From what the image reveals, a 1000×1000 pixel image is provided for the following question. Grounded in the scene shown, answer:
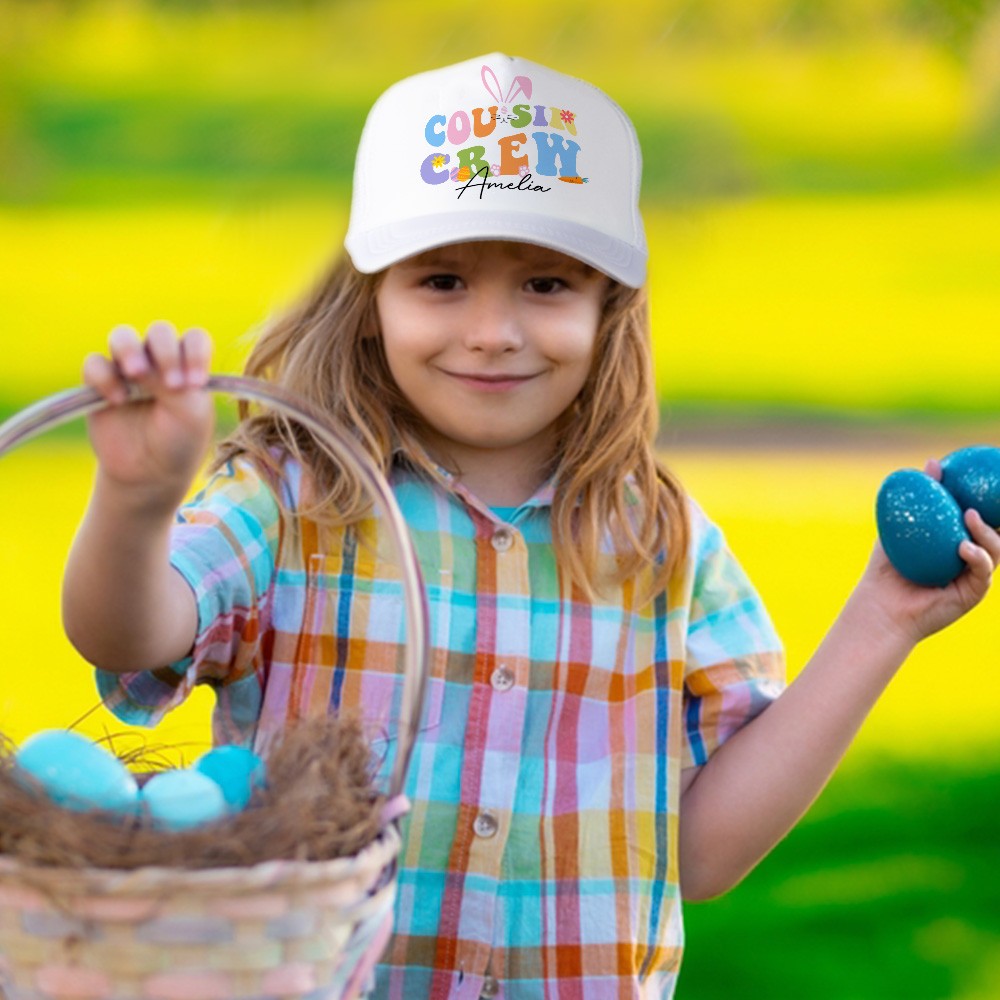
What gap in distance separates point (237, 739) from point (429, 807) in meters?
0.21

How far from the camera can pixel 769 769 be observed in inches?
63.3

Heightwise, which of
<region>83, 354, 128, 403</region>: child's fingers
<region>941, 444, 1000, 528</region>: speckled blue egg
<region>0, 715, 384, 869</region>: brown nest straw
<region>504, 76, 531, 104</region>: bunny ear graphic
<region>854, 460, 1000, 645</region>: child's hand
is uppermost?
<region>504, 76, 531, 104</region>: bunny ear graphic

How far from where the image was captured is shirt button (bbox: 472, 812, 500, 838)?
1.50 metres

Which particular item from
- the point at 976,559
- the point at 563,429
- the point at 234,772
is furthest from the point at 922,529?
the point at 234,772

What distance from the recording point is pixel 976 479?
1.55 metres

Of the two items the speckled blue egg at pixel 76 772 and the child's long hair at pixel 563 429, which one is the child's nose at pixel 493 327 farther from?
the speckled blue egg at pixel 76 772

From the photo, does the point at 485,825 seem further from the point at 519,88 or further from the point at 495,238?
the point at 519,88

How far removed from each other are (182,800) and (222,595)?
1.39ft

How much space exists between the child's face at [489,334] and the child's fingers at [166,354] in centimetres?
44

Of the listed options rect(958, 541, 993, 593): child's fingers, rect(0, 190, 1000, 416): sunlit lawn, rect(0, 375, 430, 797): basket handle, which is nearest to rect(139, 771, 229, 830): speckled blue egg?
rect(0, 375, 430, 797): basket handle

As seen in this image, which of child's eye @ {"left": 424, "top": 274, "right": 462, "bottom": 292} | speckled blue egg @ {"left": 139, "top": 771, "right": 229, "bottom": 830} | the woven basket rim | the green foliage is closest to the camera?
the woven basket rim

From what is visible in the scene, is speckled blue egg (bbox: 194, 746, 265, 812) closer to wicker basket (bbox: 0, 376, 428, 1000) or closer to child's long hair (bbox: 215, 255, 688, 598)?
wicker basket (bbox: 0, 376, 428, 1000)

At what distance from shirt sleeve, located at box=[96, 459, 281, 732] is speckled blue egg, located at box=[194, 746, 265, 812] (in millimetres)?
267

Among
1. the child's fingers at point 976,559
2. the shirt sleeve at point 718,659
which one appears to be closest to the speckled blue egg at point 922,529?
the child's fingers at point 976,559
